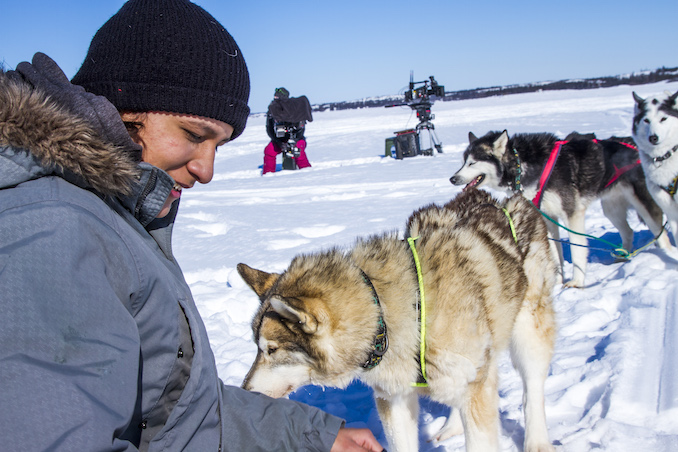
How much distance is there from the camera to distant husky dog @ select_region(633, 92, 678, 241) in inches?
141

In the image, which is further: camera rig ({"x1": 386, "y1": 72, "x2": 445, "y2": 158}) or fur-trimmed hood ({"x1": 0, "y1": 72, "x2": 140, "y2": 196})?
camera rig ({"x1": 386, "y1": 72, "x2": 445, "y2": 158})

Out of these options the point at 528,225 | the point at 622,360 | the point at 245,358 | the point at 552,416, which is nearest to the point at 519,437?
the point at 552,416

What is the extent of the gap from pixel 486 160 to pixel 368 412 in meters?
3.04

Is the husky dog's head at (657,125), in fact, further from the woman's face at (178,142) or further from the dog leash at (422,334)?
the woman's face at (178,142)

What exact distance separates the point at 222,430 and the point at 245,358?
1663 mm

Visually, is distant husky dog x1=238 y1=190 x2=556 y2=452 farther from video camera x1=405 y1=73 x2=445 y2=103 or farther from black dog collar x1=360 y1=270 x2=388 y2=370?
video camera x1=405 y1=73 x2=445 y2=103

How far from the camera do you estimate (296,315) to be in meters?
1.44

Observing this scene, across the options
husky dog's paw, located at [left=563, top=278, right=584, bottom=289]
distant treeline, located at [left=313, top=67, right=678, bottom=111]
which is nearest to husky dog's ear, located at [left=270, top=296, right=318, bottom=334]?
husky dog's paw, located at [left=563, top=278, right=584, bottom=289]

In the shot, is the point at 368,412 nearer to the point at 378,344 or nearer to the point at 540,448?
the point at 540,448

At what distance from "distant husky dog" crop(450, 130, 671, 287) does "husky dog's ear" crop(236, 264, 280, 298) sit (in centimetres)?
258

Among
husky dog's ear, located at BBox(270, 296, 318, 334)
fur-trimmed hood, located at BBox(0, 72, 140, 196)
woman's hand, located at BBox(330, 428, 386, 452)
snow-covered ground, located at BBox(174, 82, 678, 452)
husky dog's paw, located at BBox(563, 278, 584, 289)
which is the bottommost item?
husky dog's paw, located at BBox(563, 278, 584, 289)

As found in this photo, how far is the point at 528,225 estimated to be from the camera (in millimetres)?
2312

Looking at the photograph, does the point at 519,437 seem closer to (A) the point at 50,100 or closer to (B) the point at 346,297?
(B) the point at 346,297

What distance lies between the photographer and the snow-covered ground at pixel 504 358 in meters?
1.96
